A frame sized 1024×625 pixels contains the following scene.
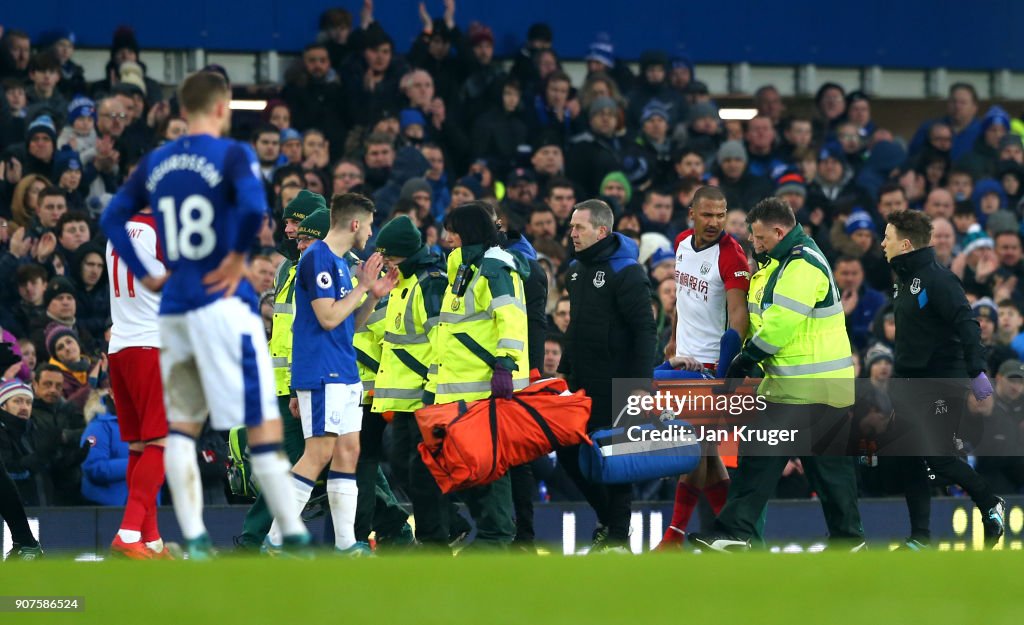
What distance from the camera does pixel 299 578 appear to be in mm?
5691

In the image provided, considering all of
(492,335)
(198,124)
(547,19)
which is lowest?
(492,335)

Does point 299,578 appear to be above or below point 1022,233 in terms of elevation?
below

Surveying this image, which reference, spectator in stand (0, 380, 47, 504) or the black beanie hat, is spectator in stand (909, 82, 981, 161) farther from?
spectator in stand (0, 380, 47, 504)

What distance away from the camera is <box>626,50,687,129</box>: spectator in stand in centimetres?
1775

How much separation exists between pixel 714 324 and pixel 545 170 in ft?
21.9

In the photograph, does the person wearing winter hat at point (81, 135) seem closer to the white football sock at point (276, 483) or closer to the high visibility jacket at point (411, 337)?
the high visibility jacket at point (411, 337)

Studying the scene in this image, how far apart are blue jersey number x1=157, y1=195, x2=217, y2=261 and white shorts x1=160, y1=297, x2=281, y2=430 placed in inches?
8.8

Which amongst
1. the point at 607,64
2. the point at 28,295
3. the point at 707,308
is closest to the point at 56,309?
the point at 28,295

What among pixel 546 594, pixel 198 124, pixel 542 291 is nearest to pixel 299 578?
pixel 546 594

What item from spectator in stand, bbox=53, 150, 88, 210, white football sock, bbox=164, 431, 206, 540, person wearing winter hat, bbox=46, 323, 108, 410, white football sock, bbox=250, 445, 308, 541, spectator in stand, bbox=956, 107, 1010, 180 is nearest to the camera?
white football sock, bbox=250, 445, 308, 541

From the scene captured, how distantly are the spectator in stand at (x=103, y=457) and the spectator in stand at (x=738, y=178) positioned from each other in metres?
7.40

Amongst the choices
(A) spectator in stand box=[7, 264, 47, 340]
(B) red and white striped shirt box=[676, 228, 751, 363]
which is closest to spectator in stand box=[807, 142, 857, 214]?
(B) red and white striped shirt box=[676, 228, 751, 363]

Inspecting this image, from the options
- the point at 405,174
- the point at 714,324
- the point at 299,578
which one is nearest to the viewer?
the point at 299,578

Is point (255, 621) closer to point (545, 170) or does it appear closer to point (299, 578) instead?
point (299, 578)
